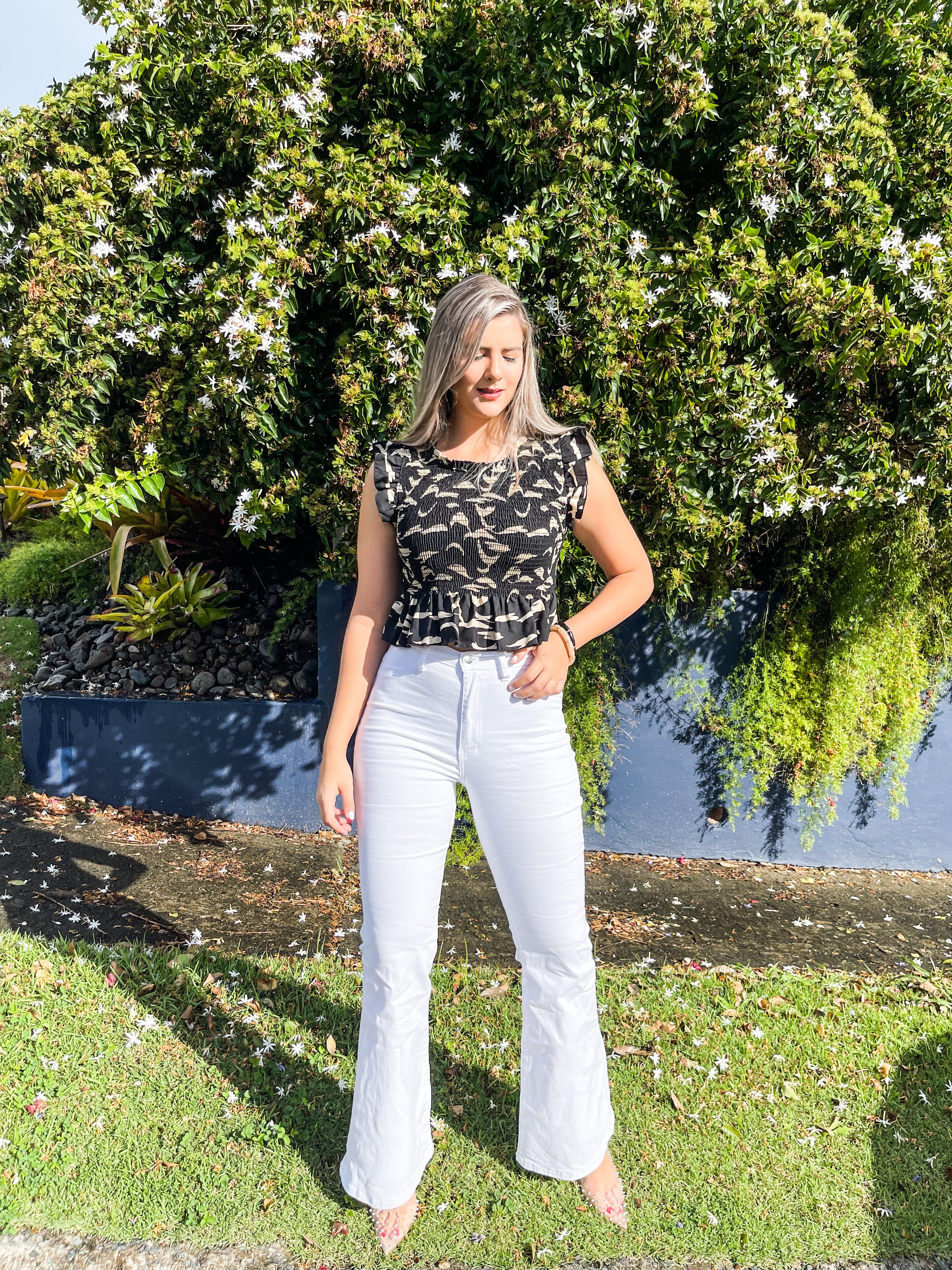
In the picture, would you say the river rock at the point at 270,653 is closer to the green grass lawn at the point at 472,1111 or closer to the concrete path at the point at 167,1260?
the green grass lawn at the point at 472,1111

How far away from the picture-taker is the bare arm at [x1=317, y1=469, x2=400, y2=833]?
6.96ft

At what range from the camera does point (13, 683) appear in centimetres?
532

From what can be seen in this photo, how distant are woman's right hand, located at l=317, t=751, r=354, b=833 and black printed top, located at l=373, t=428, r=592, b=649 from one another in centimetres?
34

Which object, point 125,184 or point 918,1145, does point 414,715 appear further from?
point 125,184

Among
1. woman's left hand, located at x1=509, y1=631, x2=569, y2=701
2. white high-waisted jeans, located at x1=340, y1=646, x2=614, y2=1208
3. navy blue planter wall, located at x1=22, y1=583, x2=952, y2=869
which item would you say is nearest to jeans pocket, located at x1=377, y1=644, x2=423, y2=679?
white high-waisted jeans, located at x1=340, y1=646, x2=614, y2=1208

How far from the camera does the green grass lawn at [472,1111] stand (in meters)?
2.25

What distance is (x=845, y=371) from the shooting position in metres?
3.64

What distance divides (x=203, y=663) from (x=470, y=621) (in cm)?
352

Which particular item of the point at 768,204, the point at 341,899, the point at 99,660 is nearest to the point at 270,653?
the point at 99,660

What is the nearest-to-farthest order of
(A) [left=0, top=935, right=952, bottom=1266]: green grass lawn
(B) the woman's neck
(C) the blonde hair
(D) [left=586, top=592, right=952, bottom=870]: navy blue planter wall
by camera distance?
(C) the blonde hair, (B) the woman's neck, (A) [left=0, top=935, right=952, bottom=1266]: green grass lawn, (D) [left=586, top=592, right=952, bottom=870]: navy blue planter wall

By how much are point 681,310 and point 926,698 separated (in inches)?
99.7

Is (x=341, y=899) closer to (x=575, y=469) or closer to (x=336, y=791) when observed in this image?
(x=336, y=791)

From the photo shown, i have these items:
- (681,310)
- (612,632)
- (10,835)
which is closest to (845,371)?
(681,310)

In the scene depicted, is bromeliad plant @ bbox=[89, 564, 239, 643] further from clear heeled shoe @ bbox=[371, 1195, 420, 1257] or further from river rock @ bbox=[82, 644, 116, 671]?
clear heeled shoe @ bbox=[371, 1195, 420, 1257]
